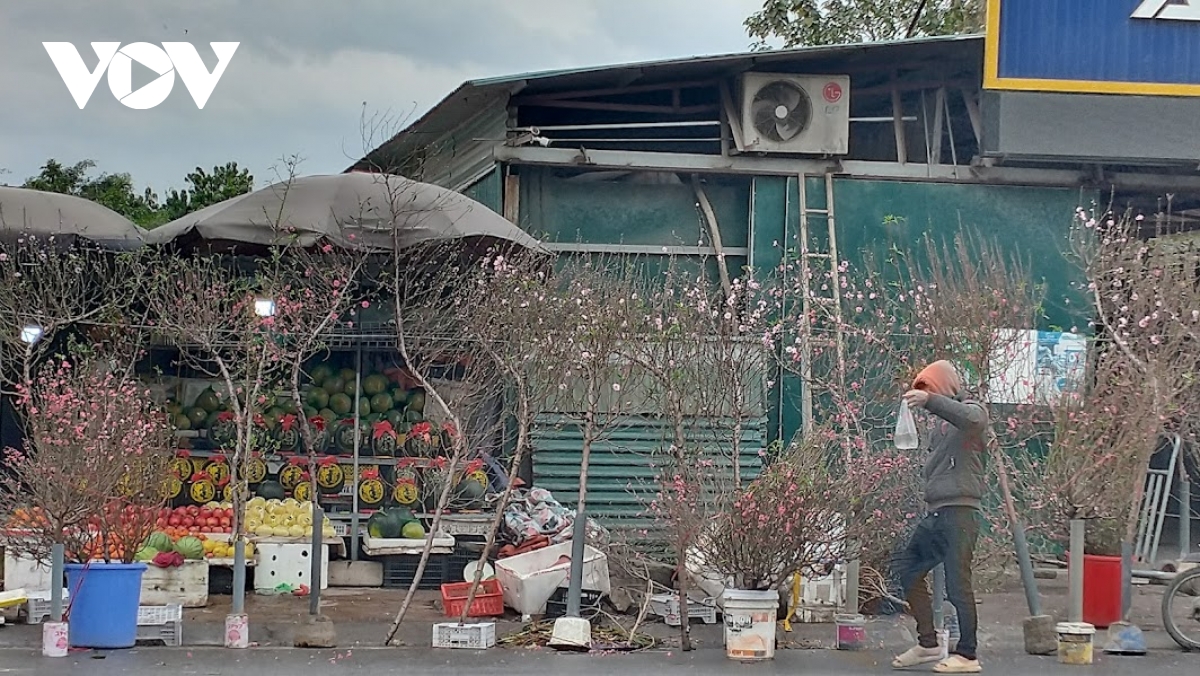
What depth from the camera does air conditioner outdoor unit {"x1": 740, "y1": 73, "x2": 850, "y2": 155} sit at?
14000 millimetres

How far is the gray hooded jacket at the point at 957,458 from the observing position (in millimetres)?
8398

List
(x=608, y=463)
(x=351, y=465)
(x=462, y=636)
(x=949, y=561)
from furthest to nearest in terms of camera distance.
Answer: (x=608, y=463)
(x=351, y=465)
(x=462, y=636)
(x=949, y=561)

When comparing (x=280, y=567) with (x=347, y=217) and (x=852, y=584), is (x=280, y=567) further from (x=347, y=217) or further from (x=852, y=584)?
(x=852, y=584)

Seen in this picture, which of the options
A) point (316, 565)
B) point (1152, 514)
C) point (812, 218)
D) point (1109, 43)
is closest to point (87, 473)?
point (316, 565)

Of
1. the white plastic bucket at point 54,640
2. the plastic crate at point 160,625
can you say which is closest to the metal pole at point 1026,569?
the plastic crate at point 160,625

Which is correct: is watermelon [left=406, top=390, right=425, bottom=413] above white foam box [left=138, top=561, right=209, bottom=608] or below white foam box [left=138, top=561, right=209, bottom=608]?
above

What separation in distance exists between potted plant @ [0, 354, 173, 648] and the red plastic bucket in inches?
271

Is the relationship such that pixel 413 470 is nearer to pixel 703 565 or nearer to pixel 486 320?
pixel 486 320

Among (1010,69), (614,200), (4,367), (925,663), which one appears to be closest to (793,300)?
(614,200)

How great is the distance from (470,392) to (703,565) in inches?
87.1

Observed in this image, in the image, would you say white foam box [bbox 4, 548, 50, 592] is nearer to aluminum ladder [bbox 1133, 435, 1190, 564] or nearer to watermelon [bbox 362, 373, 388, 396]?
watermelon [bbox 362, 373, 388, 396]

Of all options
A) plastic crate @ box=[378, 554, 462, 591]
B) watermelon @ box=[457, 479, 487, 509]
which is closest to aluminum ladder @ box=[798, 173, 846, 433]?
watermelon @ box=[457, 479, 487, 509]

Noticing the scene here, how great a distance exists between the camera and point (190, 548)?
10.9m

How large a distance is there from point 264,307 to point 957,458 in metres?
5.10
